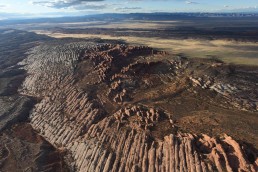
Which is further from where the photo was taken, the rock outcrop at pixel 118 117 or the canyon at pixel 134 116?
the canyon at pixel 134 116

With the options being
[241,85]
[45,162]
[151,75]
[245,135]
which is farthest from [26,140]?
[241,85]

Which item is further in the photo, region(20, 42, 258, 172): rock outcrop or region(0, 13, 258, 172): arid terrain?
region(0, 13, 258, 172): arid terrain

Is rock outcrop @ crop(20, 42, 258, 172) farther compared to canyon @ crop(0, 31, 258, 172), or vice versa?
canyon @ crop(0, 31, 258, 172)

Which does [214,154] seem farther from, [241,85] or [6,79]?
[6,79]

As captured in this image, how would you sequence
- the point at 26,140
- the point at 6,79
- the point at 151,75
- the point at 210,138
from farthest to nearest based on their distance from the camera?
the point at 6,79 → the point at 151,75 → the point at 26,140 → the point at 210,138

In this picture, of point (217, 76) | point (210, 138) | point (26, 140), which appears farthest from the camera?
point (217, 76)

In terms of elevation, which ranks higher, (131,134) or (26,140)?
(131,134)

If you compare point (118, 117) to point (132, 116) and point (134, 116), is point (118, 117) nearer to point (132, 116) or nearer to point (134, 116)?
point (132, 116)

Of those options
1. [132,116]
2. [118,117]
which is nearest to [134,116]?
[132,116]

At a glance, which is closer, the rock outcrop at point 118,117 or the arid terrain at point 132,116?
the rock outcrop at point 118,117
